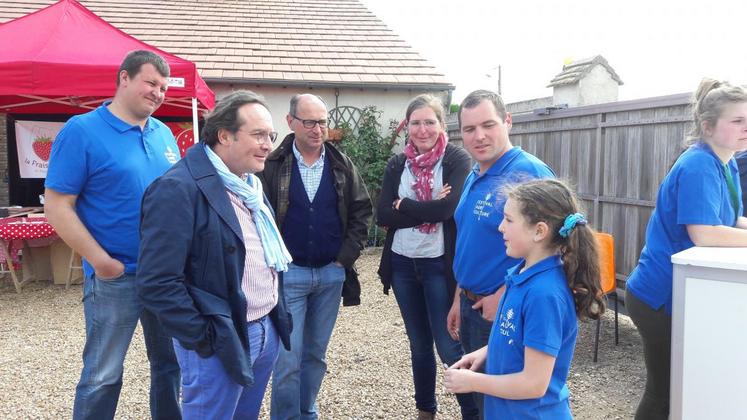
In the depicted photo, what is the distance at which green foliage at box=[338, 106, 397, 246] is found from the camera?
31.6 ft

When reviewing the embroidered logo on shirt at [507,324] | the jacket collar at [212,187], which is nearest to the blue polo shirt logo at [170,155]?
the jacket collar at [212,187]

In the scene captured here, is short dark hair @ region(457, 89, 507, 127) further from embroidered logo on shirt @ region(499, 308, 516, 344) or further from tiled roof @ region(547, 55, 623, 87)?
tiled roof @ region(547, 55, 623, 87)

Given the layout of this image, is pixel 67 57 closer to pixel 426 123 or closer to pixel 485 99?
pixel 426 123

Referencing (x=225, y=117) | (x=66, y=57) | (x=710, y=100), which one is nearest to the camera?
(x=225, y=117)

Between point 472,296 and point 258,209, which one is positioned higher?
point 258,209

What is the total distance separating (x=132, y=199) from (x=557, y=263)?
194 centimetres

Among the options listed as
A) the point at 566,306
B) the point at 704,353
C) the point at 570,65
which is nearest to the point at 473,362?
the point at 566,306

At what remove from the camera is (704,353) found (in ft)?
6.13

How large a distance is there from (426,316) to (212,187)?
174 centimetres

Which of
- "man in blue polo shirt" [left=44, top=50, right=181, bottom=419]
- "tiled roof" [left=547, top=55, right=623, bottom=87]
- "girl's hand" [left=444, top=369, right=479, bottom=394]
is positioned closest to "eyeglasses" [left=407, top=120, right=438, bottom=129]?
"man in blue polo shirt" [left=44, top=50, right=181, bottom=419]

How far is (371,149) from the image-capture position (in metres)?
9.89

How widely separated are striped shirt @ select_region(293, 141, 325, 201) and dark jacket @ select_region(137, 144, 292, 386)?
Result: 989mm

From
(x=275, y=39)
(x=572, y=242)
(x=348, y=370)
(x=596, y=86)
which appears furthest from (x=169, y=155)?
(x=275, y=39)

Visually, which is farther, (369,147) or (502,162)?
(369,147)
